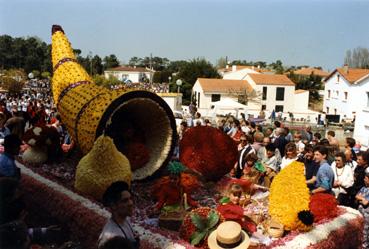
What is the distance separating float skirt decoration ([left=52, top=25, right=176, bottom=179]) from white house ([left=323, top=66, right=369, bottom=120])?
34.5 metres

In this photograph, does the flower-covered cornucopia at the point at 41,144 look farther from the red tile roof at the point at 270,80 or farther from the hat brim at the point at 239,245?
the red tile roof at the point at 270,80

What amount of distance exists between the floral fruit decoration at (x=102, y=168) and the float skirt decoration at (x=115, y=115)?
568 mm

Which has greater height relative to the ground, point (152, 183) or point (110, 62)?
point (110, 62)

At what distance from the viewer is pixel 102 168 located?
6.88m

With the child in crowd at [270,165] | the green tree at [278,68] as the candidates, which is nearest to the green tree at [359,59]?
the green tree at [278,68]

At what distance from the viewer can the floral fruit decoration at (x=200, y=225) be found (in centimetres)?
560

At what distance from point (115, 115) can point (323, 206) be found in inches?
175

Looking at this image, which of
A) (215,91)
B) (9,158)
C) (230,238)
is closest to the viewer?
(230,238)

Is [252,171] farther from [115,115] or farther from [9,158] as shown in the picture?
[9,158]

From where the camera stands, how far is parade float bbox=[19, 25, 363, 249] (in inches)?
239

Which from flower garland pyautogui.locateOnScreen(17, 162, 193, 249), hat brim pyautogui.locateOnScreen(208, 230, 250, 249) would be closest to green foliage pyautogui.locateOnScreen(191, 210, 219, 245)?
flower garland pyautogui.locateOnScreen(17, 162, 193, 249)

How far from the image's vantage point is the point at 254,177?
8047 mm

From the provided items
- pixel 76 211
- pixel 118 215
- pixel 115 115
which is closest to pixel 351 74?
pixel 115 115

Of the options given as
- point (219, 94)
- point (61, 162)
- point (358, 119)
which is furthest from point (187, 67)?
point (61, 162)
